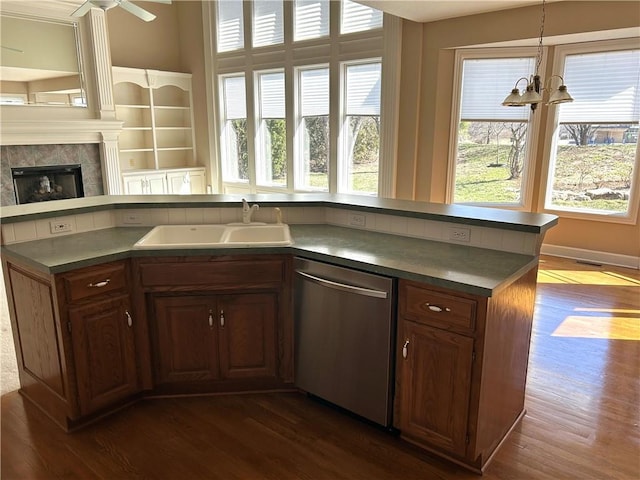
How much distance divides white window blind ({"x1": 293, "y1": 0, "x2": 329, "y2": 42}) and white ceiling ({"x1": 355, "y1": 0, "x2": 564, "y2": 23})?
1700mm

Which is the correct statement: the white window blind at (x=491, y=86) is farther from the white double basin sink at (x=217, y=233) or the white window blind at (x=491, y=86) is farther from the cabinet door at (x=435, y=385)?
the cabinet door at (x=435, y=385)

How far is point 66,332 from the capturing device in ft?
7.23

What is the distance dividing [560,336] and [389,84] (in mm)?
3835

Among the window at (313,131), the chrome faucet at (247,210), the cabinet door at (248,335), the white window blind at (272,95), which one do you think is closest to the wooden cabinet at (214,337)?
the cabinet door at (248,335)

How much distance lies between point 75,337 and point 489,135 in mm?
5245

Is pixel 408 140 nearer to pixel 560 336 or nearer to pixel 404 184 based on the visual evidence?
pixel 404 184

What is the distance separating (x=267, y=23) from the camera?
7.30 meters

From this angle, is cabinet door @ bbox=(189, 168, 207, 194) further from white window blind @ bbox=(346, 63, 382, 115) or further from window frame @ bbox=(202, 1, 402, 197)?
white window blind @ bbox=(346, 63, 382, 115)

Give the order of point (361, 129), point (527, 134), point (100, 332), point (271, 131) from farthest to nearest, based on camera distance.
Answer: point (271, 131) → point (361, 129) → point (527, 134) → point (100, 332)

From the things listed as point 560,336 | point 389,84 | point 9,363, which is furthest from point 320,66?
point 9,363

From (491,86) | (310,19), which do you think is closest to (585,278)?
(491,86)

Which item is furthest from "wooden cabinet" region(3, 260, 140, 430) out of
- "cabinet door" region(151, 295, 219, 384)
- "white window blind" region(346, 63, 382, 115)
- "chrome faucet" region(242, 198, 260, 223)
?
"white window blind" region(346, 63, 382, 115)

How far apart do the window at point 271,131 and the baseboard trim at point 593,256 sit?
→ 13.7 ft

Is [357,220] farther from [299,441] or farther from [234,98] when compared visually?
[234,98]
